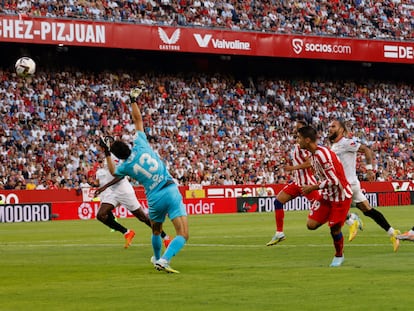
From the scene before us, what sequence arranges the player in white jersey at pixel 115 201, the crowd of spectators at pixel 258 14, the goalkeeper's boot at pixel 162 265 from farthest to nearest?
the crowd of spectators at pixel 258 14 → the player in white jersey at pixel 115 201 → the goalkeeper's boot at pixel 162 265

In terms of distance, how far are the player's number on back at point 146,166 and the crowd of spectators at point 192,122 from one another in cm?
2738

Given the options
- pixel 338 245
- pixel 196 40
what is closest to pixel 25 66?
pixel 338 245

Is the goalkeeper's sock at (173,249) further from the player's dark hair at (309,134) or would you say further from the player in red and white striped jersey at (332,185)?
the player's dark hair at (309,134)

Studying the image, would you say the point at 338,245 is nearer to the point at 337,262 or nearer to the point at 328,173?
the point at 337,262

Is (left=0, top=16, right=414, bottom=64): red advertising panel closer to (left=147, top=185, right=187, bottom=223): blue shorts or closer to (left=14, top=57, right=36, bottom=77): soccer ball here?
(left=14, top=57, right=36, bottom=77): soccer ball

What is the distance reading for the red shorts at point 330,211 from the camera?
1555 centimetres

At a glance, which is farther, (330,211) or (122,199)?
(122,199)

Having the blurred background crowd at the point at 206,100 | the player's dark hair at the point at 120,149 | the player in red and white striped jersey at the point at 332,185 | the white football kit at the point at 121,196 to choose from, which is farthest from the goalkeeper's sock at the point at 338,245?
the blurred background crowd at the point at 206,100

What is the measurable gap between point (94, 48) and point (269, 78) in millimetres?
Result: 11568

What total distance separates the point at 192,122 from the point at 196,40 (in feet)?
16.1

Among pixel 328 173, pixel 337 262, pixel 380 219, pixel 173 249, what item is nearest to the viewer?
pixel 173 249

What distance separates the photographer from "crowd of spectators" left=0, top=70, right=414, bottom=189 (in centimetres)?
4411

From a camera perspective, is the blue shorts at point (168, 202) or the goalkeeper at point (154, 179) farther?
the blue shorts at point (168, 202)

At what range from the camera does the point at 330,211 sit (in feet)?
53.3
